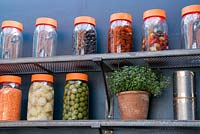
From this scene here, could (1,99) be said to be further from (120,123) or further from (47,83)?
(120,123)

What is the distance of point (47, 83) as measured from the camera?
5.46ft

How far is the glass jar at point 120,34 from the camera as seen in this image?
1.59 m

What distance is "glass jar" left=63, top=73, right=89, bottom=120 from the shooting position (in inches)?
61.7

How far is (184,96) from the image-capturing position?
147 centimetres

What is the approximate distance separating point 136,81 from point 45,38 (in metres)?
0.49

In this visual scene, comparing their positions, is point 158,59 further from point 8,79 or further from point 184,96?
point 8,79

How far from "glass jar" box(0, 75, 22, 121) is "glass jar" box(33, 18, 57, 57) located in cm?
16

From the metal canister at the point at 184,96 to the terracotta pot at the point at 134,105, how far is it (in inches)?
4.8

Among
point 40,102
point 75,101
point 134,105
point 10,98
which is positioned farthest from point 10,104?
point 134,105

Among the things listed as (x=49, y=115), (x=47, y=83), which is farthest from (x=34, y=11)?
(x=49, y=115)

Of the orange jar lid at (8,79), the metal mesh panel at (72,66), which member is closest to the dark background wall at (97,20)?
the metal mesh panel at (72,66)

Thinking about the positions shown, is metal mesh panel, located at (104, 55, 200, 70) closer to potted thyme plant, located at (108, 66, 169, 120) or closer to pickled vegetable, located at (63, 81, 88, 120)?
potted thyme plant, located at (108, 66, 169, 120)

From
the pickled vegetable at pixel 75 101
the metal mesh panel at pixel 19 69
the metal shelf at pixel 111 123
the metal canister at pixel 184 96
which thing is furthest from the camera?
the metal mesh panel at pixel 19 69

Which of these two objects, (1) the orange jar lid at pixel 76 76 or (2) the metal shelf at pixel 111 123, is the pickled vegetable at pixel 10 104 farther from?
(1) the orange jar lid at pixel 76 76
